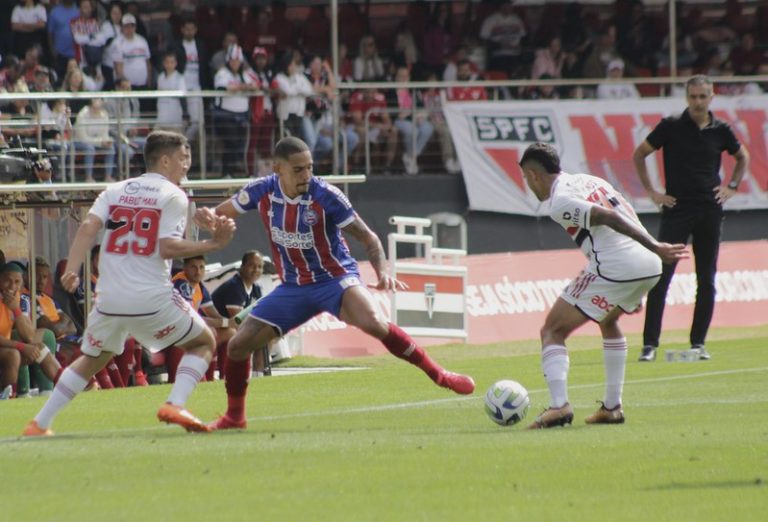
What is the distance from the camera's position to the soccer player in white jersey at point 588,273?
385 inches

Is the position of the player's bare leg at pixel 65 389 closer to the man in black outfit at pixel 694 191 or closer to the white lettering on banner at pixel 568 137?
the man in black outfit at pixel 694 191

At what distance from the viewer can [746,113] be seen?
26875 mm

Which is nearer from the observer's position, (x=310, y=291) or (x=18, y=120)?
(x=310, y=291)

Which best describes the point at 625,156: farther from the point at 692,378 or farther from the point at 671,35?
the point at 692,378

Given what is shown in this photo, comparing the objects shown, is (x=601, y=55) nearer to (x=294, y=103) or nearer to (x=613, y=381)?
(x=294, y=103)

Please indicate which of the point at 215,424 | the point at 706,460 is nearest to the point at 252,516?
the point at 706,460

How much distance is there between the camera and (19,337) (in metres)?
16.0

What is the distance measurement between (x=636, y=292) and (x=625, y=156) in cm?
1653

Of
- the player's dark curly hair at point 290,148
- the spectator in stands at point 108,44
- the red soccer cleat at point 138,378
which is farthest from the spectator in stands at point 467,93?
the player's dark curly hair at point 290,148

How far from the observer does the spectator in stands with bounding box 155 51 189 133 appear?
2231cm

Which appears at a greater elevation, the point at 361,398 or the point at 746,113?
the point at 746,113

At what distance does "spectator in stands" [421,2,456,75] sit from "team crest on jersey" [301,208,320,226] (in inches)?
680

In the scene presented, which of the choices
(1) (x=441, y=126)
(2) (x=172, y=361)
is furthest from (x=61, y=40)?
(2) (x=172, y=361)

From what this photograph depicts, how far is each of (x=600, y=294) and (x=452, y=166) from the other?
52.1 ft
